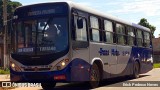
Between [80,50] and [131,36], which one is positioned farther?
[131,36]

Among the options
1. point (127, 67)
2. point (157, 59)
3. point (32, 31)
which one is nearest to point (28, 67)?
point (32, 31)

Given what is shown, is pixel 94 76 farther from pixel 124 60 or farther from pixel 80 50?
pixel 124 60

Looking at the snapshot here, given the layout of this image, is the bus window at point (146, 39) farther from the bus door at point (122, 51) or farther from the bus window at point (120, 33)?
the bus window at point (120, 33)

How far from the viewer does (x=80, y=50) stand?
40.6 feet

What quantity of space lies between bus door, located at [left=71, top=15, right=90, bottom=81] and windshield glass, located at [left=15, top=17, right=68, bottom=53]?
414mm

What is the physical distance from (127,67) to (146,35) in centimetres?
506

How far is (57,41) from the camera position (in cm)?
1170

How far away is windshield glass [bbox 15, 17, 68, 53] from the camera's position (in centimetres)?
1169

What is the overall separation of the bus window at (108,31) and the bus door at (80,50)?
7.28 feet

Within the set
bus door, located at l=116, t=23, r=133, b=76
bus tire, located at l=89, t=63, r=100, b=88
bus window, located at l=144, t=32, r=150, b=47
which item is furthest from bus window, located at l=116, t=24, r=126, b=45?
bus window, located at l=144, t=32, r=150, b=47

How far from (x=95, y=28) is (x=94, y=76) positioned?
1.91m

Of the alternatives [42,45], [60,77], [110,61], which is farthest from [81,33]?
[110,61]

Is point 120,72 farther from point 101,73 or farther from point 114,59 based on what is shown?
point 101,73

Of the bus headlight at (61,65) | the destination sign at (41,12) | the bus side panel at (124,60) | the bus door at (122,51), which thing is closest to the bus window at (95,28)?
the destination sign at (41,12)
